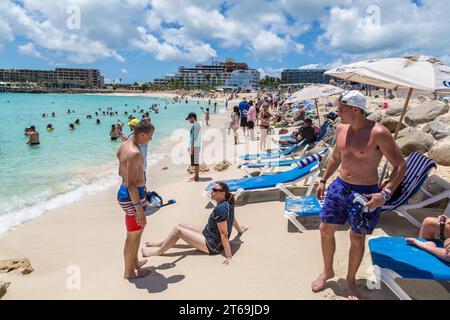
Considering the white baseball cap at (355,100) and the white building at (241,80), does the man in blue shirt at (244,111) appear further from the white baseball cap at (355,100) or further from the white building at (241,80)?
the white building at (241,80)

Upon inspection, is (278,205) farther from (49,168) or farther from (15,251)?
(49,168)

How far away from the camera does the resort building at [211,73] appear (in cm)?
15225

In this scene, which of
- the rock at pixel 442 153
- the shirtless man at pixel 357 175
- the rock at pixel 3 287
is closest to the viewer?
the shirtless man at pixel 357 175

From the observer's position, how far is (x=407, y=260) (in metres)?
2.54

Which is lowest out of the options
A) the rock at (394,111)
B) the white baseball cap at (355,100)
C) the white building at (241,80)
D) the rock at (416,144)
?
the rock at (416,144)

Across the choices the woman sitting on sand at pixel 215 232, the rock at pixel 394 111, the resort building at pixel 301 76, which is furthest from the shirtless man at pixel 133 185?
the resort building at pixel 301 76

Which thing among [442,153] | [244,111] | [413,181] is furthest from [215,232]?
[244,111]

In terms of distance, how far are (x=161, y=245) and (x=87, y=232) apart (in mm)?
1708

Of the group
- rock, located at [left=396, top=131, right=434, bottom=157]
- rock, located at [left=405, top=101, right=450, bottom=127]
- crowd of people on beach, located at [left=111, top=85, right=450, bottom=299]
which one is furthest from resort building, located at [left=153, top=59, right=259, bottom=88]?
crowd of people on beach, located at [left=111, top=85, right=450, bottom=299]

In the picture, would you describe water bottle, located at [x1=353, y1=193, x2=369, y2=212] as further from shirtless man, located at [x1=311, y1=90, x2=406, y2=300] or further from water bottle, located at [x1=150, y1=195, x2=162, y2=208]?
water bottle, located at [x1=150, y1=195, x2=162, y2=208]

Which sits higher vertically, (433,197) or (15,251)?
(433,197)

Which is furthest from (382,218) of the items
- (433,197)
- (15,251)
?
(15,251)

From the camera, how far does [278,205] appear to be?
Result: 217 inches

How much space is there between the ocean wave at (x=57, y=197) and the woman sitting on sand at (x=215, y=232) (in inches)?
127
